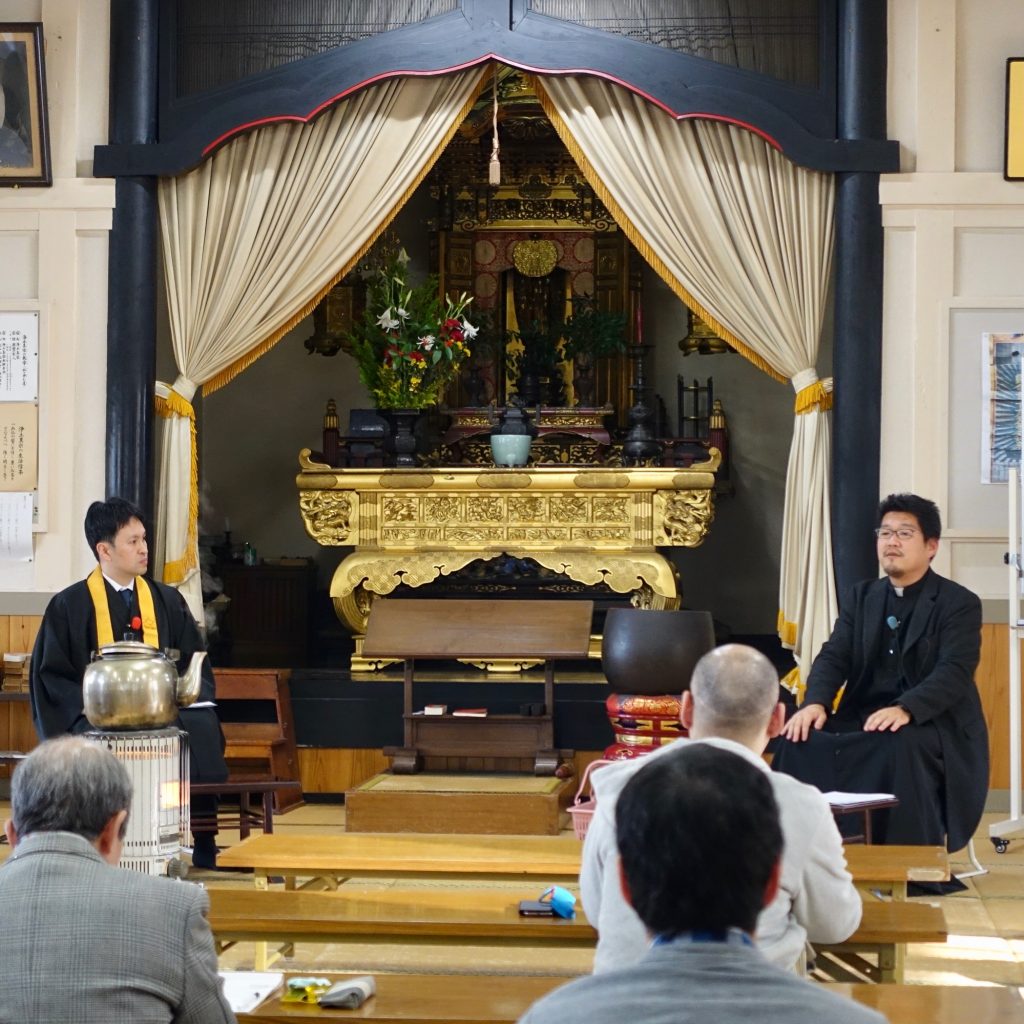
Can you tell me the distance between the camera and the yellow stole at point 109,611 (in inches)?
196

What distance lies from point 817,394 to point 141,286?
8.43 feet

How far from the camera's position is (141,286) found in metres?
6.30

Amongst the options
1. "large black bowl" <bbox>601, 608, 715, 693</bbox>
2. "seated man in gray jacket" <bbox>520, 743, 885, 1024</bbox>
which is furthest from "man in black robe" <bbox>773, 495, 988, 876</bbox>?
"seated man in gray jacket" <bbox>520, 743, 885, 1024</bbox>

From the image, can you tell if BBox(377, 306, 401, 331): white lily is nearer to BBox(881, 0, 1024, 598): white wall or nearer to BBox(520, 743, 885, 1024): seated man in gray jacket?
BBox(881, 0, 1024, 598): white wall

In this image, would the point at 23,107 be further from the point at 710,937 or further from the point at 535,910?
the point at 710,937

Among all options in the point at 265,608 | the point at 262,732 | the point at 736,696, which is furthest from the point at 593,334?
the point at 736,696

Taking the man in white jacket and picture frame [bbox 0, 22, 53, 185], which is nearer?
the man in white jacket

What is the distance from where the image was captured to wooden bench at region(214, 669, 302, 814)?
20.4 ft

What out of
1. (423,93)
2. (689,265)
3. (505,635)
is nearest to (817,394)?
(689,265)

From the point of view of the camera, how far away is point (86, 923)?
1916 mm

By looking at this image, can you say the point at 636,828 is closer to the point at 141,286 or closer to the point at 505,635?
the point at 505,635

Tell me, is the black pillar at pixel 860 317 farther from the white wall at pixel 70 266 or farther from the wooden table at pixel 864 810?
the white wall at pixel 70 266

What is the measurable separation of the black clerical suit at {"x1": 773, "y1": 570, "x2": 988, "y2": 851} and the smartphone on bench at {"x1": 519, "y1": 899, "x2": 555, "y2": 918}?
1.90m

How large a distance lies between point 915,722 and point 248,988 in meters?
2.76
